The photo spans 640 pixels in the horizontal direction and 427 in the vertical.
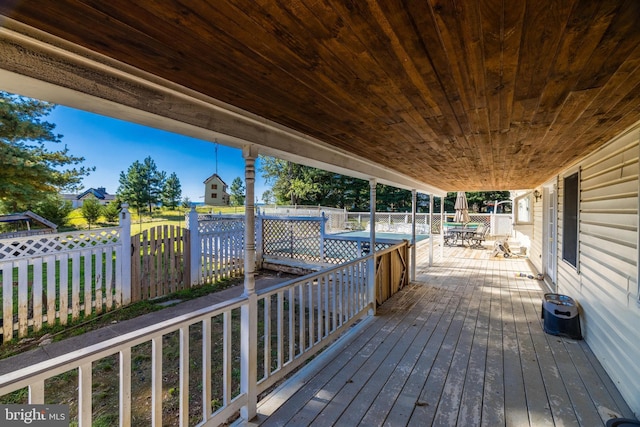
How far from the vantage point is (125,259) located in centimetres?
460

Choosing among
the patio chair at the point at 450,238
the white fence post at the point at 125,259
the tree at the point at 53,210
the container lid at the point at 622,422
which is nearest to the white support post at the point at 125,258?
the white fence post at the point at 125,259

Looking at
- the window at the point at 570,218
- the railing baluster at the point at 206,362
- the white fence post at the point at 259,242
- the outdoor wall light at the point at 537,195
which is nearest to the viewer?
the railing baluster at the point at 206,362

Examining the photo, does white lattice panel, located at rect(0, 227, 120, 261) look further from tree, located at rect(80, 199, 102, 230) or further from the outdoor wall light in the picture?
tree, located at rect(80, 199, 102, 230)

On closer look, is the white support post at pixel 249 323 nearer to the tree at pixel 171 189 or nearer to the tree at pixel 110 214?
the tree at pixel 110 214

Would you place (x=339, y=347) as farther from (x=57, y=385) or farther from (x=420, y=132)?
(x=57, y=385)

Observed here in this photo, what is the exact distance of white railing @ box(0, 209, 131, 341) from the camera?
11.5 ft

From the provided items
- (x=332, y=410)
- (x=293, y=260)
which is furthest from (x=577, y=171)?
(x=293, y=260)

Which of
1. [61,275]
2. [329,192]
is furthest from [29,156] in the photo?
[329,192]

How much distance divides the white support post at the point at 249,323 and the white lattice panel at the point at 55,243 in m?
3.47

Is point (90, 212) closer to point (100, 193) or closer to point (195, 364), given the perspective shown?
point (195, 364)

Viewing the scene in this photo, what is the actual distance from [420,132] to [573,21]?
1479mm

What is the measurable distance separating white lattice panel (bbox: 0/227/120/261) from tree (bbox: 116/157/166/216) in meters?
22.2

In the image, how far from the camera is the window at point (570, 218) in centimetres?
396

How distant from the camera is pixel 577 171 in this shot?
3936 millimetres
